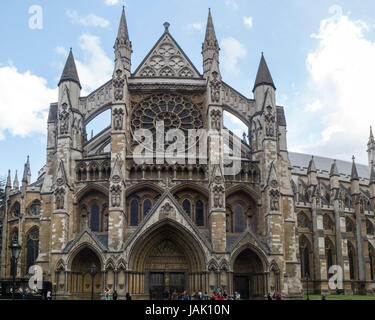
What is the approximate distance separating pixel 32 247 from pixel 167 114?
2230 cm

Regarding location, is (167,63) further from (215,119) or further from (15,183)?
(15,183)

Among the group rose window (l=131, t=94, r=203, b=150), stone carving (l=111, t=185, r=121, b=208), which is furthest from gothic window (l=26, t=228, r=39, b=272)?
rose window (l=131, t=94, r=203, b=150)

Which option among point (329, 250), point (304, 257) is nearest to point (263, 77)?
point (304, 257)

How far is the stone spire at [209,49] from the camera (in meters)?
38.2

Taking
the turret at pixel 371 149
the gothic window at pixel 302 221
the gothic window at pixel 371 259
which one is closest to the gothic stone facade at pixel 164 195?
the gothic window at pixel 302 221

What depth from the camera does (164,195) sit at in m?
33.2

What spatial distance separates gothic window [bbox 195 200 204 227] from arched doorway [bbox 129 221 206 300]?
8.39 feet

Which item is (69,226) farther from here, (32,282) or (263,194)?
(263,194)

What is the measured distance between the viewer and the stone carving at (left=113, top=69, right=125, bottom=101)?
117 feet

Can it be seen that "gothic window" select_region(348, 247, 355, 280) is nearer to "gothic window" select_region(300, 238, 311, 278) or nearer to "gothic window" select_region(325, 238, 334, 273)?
"gothic window" select_region(325, 238, 334, 273)

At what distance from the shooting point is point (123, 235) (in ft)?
109
